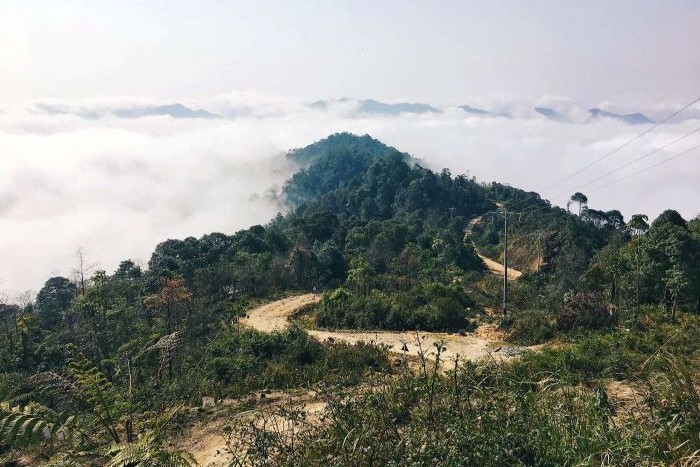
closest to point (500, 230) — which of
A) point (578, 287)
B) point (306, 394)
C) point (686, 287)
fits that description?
point (578, 287)

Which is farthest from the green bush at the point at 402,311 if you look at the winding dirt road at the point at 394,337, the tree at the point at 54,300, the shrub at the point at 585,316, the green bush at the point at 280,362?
the tree at the point at 54,300

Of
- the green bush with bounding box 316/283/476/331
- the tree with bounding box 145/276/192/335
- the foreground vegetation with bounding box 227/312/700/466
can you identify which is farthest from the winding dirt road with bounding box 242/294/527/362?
the foreground vegetation with bounding box 227/312/700/466

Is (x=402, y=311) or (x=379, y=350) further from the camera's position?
(x=402, y=311)

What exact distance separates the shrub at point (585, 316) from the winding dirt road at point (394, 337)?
9.93ft

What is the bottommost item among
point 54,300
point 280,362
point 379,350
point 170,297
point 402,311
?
point 54,300

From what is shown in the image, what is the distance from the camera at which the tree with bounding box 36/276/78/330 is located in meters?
36.5

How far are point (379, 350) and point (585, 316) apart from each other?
32.8ft

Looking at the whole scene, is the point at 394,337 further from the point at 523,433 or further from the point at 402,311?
the point at 523,433

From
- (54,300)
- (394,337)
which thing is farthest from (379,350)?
(54,300)

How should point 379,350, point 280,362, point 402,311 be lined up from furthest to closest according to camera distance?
point 402,311, point 379,350, point 280,362

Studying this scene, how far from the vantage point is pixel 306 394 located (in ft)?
41.7

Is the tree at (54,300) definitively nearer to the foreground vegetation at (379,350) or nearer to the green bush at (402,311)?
the foreground vegetation at (379,350)

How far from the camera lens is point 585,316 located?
21016 mm

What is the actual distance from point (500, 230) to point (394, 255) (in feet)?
103
